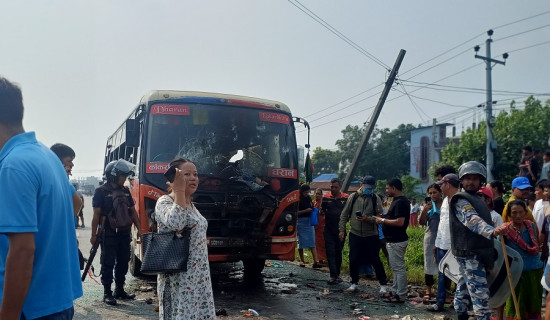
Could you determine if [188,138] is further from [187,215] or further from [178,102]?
[187,215]

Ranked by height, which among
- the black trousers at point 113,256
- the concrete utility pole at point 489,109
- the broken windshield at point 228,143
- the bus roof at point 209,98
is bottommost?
the black trousers at point 113,256

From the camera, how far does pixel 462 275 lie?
17.5 ft

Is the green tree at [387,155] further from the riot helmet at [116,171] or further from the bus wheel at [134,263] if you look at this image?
the riot helmet at [116,171]

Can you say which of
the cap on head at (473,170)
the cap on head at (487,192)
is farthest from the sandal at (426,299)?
the cap on head at (473,170)

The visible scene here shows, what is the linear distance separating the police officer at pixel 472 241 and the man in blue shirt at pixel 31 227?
157 inches

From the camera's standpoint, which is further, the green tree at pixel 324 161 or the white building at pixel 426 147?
the green tree at pixel 324 161

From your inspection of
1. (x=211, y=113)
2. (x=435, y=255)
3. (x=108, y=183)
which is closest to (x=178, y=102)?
(x=211, y=113)

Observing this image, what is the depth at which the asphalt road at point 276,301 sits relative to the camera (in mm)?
6461

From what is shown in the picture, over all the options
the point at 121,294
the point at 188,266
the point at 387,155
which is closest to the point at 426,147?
the point at 387,155

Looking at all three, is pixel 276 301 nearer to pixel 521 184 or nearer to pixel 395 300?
pixel 395 300

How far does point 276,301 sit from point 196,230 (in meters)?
3.82

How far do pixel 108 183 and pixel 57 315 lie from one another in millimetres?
4906

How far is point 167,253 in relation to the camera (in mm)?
3732

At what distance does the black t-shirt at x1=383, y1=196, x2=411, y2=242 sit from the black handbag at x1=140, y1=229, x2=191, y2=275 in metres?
4.19
